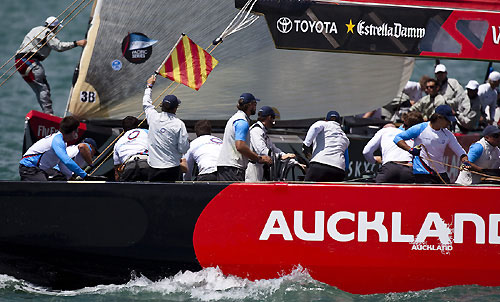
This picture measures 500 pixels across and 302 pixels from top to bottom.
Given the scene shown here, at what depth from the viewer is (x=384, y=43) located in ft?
28.1

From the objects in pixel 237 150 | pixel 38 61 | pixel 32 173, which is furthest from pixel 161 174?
pixel 38 61

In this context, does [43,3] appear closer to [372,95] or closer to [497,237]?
[372,95]

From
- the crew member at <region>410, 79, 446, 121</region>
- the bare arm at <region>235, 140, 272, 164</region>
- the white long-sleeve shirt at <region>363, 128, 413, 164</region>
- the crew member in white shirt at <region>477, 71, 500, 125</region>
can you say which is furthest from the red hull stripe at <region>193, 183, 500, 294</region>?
the crew member in white shirt at <region>477, 71, 500, 125</region>

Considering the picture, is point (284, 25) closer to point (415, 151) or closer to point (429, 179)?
point (415, 151)

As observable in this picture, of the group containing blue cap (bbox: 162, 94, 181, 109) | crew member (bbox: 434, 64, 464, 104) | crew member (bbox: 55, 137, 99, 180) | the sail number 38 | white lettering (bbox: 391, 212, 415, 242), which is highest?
crew member (bbox: 434, 64, 464, 104)

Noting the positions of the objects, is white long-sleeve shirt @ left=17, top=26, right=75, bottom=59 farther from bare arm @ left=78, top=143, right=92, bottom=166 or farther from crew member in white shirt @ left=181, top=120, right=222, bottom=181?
crew member in white shirt @ left=181, top=120, right=222, bottom=181

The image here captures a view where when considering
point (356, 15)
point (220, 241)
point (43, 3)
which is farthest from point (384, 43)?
point (43, 3)

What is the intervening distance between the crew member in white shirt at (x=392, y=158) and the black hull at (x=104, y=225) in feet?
7.17

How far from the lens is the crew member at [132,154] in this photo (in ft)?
29.3

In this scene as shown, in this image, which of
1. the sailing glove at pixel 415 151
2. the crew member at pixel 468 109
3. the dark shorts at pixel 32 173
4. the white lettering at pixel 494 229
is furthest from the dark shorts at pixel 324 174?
the crew member at pixel 468 109

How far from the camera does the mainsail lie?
430 inches

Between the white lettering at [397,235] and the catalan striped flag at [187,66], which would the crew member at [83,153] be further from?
the white lettering at [397,235]

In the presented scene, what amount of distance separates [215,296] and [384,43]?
2674 mm

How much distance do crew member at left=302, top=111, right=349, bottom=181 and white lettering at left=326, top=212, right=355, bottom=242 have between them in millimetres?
1368
